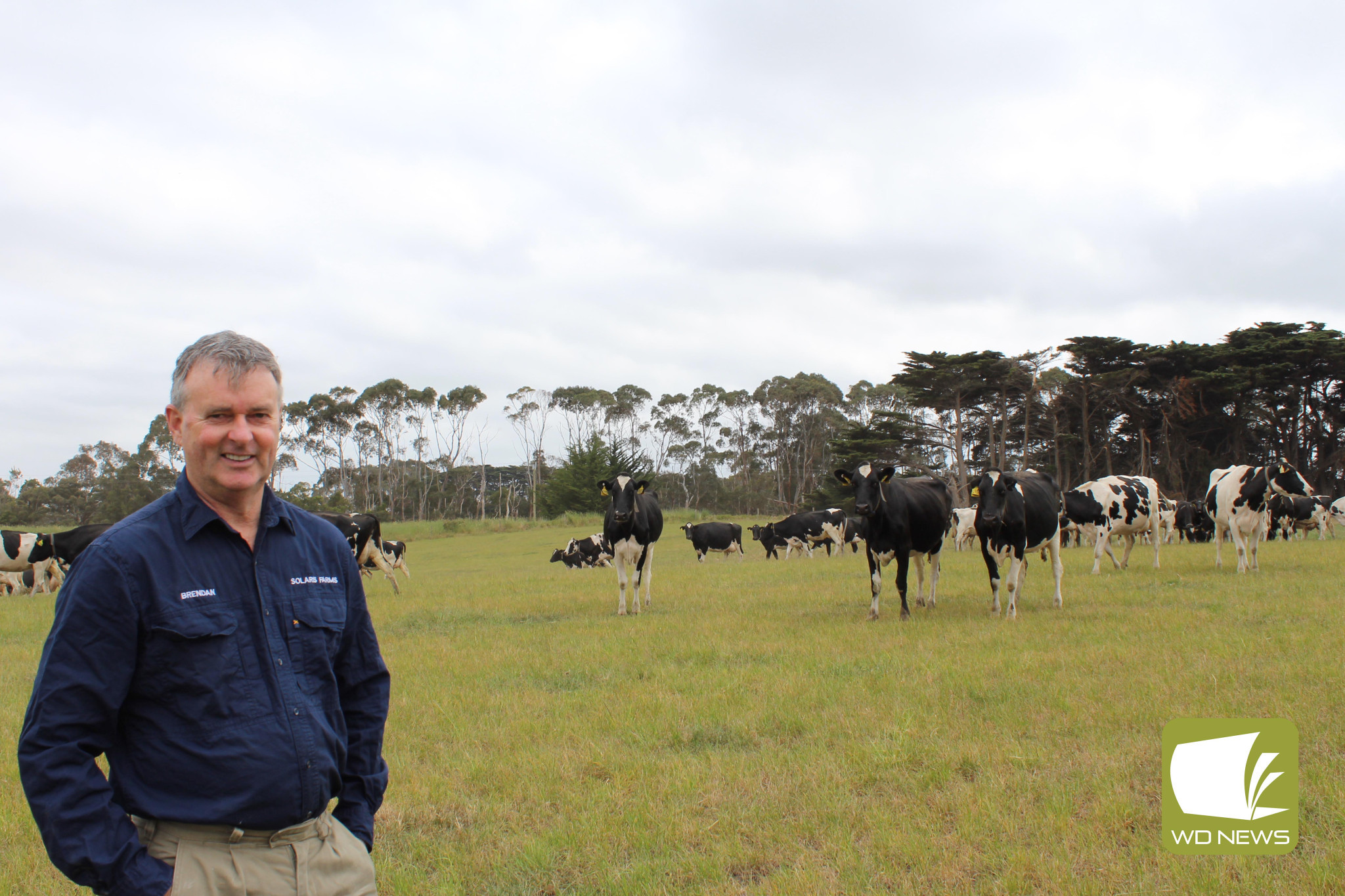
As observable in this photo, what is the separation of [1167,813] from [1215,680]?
3.11 meters

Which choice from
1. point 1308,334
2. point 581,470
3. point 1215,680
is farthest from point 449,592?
point 581,470

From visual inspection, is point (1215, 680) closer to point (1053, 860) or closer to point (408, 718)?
point (1053, 860)

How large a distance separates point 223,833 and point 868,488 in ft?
35.5

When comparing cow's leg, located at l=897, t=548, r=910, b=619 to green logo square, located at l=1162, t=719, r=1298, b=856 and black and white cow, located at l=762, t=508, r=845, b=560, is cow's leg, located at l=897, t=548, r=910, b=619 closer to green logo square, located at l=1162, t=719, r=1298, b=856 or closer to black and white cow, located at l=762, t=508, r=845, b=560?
green logo square, located at l=1162, t=719, r=1298, b=856

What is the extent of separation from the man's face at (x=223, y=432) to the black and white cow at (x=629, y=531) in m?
11.4

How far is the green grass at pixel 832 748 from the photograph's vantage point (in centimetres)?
441

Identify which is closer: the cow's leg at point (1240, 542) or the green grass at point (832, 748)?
the green grass at point (832, 748)

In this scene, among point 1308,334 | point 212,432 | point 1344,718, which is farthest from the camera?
point 1308,334

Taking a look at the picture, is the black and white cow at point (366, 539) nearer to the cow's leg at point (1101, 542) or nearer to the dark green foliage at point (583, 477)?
the cow's leg at point (1101, 542)

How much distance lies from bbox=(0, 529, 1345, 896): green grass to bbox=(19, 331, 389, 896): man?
219 cm

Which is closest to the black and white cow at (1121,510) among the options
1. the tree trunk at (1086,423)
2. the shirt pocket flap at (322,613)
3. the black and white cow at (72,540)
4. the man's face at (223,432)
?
the shirt pocket flap at (322,613)

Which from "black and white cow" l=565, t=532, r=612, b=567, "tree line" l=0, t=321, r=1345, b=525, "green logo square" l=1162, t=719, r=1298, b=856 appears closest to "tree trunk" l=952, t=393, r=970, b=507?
"tree line" l=0, t=321, r=1345, b=525

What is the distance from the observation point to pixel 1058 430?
4509 centimetres

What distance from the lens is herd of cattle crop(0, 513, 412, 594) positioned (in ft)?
62.8
